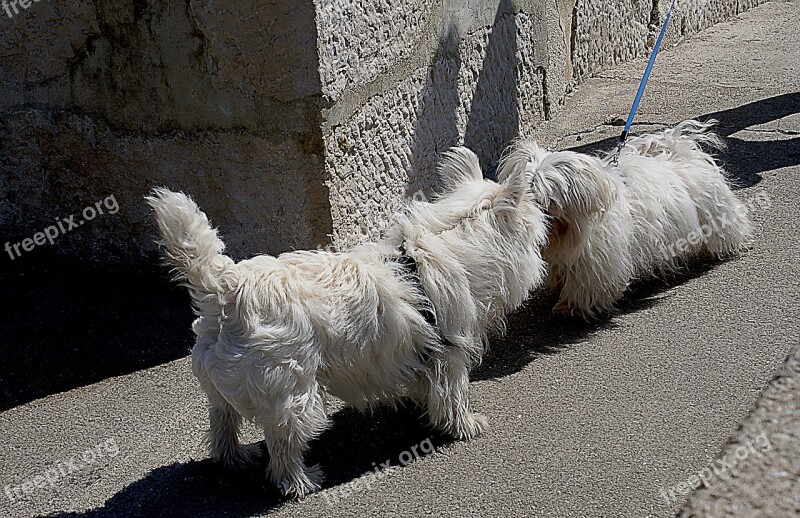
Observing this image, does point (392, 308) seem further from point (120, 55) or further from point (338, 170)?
point (120, 55)

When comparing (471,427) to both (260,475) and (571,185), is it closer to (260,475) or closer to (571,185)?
(260,475)

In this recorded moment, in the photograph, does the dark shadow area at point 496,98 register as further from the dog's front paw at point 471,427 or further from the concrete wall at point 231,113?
the dog's front paw at point 471,427

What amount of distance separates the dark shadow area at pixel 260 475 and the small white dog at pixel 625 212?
1.14 metres

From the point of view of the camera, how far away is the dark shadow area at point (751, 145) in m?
6.43

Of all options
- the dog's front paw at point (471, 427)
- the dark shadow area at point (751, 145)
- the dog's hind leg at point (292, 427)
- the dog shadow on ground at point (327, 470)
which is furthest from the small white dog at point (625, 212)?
the dog's hind leg at point (292, 427)

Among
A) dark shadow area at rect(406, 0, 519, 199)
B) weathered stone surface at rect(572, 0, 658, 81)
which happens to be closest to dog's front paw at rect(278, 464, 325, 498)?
dark shadow area at rect(406, 0, 519, 199)

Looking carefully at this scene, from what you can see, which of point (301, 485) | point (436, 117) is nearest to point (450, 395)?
point (301, 485)

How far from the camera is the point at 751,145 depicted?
6910 millimetres

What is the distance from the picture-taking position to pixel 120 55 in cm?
496

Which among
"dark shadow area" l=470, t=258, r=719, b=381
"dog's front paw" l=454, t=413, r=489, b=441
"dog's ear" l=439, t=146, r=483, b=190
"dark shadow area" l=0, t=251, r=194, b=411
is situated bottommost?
"dark shadow area" l=470, t=258, r=719, b=381

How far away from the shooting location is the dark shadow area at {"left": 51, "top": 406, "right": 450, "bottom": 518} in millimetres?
3398

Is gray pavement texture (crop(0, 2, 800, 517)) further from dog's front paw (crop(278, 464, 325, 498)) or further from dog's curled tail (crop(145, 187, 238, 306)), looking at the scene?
dog's curled tail (crop(145, 187, 238, 306))

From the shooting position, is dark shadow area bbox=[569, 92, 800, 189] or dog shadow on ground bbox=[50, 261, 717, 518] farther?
dark shadow area bbox=[569, 92, 800, 189]

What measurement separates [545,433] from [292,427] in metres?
1.12
